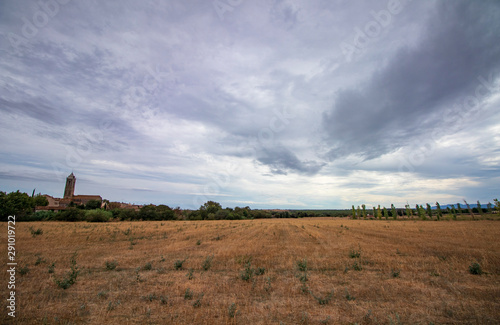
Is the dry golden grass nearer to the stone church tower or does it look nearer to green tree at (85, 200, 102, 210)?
green tree at (85, 200, 102, 210)

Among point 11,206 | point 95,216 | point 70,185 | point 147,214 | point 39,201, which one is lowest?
point 147,214

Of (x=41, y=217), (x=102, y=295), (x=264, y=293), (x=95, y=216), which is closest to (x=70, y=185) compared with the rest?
(x=41, y=217)

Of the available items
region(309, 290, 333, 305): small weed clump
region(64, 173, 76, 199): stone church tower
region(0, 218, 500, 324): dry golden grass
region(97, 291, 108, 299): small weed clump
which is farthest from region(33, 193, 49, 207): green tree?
region(309, 290, 333, 305): small weed clump

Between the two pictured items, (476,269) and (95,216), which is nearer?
(476,269)

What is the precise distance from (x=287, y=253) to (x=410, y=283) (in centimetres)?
842

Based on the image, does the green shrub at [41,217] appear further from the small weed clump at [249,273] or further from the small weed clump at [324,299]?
the small weed clump at [324,299]

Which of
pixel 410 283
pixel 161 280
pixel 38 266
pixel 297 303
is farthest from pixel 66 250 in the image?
pixel 410 283

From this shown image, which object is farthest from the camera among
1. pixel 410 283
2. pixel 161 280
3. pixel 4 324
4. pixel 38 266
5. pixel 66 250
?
pixel 66 250

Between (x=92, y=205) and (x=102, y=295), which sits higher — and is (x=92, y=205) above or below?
above

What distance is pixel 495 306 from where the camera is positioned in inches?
279

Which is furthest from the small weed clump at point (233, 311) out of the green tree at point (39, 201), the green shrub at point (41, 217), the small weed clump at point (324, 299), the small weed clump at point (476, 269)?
the green tree at point (39, 201)

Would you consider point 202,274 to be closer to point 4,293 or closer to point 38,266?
point 4,293

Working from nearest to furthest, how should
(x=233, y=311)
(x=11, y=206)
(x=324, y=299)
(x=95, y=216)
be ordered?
(x=233, y=311)
(x=324, y=299)
(x=95, y=216)
(x=11, y=206)

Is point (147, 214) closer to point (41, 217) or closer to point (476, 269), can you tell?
point (41, 217)
